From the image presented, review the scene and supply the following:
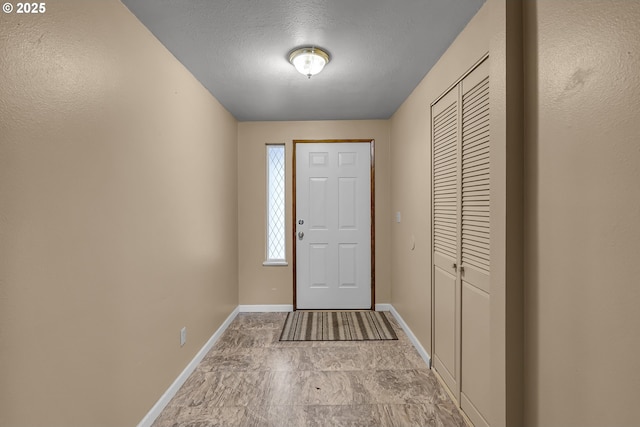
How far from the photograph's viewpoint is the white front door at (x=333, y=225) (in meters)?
3.76

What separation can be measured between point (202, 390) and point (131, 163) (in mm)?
1583

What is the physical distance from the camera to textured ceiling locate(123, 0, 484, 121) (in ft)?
5.29

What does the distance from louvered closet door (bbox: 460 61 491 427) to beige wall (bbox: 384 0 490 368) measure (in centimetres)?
23

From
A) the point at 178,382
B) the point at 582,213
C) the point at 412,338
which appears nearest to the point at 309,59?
the point at 582,213

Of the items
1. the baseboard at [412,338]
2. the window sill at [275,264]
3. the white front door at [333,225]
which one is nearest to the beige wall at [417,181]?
the baseboard at [412,338]

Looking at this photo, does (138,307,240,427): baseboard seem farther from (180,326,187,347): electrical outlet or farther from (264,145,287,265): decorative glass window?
(264,145,287,265): decorative glass window

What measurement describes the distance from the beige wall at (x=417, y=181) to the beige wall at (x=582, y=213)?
2.05 ft

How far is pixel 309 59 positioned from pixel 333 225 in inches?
82.1

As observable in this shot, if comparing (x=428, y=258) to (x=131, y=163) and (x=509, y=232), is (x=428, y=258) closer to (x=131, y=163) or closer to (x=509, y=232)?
(x=509, y=232)

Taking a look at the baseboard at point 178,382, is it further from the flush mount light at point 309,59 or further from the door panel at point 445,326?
the flush mount light at point 309,59

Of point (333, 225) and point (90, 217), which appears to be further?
point (333, 225)

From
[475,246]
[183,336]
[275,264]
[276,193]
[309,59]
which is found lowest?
[183,336]

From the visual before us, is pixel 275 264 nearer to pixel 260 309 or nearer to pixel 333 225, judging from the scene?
pixel 260 309

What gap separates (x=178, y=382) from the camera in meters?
2.15
